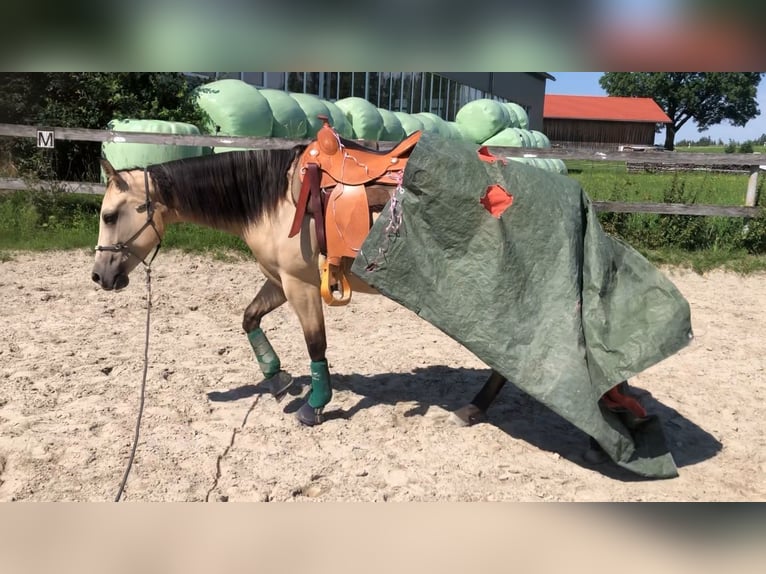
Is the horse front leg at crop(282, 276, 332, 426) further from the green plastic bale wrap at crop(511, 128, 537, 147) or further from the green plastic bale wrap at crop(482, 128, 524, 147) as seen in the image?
the green plastic bale wrap at crop(511, 128, 537, 147)

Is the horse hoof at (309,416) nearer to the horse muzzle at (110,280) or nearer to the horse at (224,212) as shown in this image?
the horse at (224,212)

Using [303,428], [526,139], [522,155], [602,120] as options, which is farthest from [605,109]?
[303,428]

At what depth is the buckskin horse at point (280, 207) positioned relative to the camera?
327cm

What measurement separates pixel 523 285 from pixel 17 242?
7.10 meters

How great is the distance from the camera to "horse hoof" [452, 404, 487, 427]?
3.74m

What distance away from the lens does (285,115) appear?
10.4 meters

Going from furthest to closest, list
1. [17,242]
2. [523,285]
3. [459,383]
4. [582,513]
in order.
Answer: [17,242], [459,383], [523,285], [582,513]

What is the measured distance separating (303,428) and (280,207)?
1.36m

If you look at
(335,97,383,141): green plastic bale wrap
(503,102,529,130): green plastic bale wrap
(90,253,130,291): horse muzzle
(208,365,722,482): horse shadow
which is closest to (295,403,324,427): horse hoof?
(208,365,722,482): horse shadow

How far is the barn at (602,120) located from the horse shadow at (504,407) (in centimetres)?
4549

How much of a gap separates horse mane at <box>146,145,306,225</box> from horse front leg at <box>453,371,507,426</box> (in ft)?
5.67

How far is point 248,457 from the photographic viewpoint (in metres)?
3.25

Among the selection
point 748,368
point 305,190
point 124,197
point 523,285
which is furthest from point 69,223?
point 748,368
